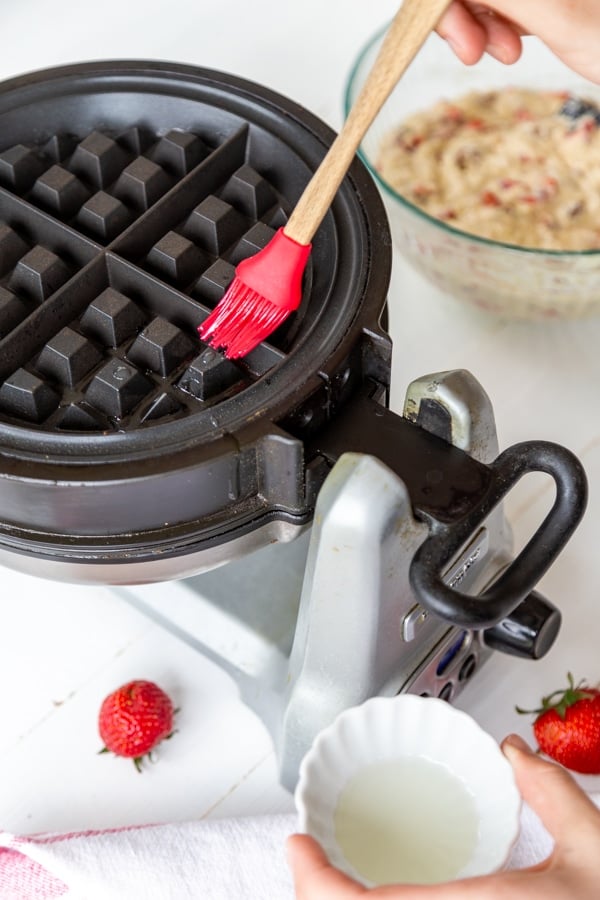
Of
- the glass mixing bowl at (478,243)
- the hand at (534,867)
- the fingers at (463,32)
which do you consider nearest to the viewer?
the hand at (534,867)

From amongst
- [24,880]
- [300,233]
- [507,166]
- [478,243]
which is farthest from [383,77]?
[24,880]

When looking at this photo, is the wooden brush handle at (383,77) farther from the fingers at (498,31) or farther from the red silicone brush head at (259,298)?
the fingers at (498,31)

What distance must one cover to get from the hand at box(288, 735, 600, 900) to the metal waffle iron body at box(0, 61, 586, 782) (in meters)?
0.14

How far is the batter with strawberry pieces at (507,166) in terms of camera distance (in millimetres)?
1459

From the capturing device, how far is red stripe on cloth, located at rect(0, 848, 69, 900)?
1105mm

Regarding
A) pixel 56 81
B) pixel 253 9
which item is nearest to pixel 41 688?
pixel 56 81

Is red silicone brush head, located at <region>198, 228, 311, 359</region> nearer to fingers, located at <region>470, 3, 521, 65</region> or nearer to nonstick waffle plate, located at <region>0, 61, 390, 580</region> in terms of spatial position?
nonstick waffle plate, located at <region>0, 61, 390, 580</region>

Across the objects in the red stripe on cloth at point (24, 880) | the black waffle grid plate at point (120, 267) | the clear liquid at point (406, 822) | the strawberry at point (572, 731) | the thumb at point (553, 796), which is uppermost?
the black waffle grid plate at point (120, 267)

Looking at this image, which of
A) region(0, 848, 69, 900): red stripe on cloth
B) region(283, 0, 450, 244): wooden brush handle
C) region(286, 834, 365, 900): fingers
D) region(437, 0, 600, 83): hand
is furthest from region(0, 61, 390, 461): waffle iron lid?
region(0, 848, 69, 900): red stripe on cloth

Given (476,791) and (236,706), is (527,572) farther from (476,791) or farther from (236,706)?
(236,706)

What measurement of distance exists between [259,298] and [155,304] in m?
0.12

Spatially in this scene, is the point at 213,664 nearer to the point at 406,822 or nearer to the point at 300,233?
the point at 406,822

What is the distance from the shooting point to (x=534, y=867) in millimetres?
868

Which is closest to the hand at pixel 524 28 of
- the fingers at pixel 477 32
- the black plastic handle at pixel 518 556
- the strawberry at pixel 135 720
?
the fingers at pixel 477 32
